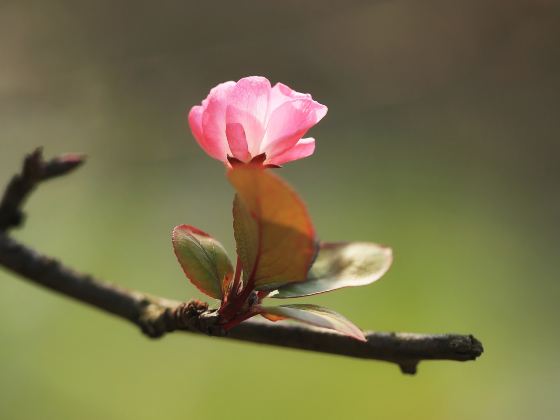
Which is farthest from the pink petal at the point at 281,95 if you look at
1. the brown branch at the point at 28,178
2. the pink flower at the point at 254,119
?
the brown branch at the point at 28,178

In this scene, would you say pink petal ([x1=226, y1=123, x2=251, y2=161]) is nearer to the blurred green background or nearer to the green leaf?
the green leaf

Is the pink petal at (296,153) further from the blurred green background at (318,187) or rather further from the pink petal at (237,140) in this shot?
the blurred green background at (318,187)

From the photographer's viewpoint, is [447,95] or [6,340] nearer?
[6,340]

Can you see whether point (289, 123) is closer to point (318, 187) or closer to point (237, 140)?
point (237, 140)

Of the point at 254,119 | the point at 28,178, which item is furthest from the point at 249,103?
the point at 28,178

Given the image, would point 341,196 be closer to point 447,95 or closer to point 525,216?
point 525,216

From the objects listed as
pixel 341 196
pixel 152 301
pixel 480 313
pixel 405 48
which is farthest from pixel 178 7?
pixel 152 301
